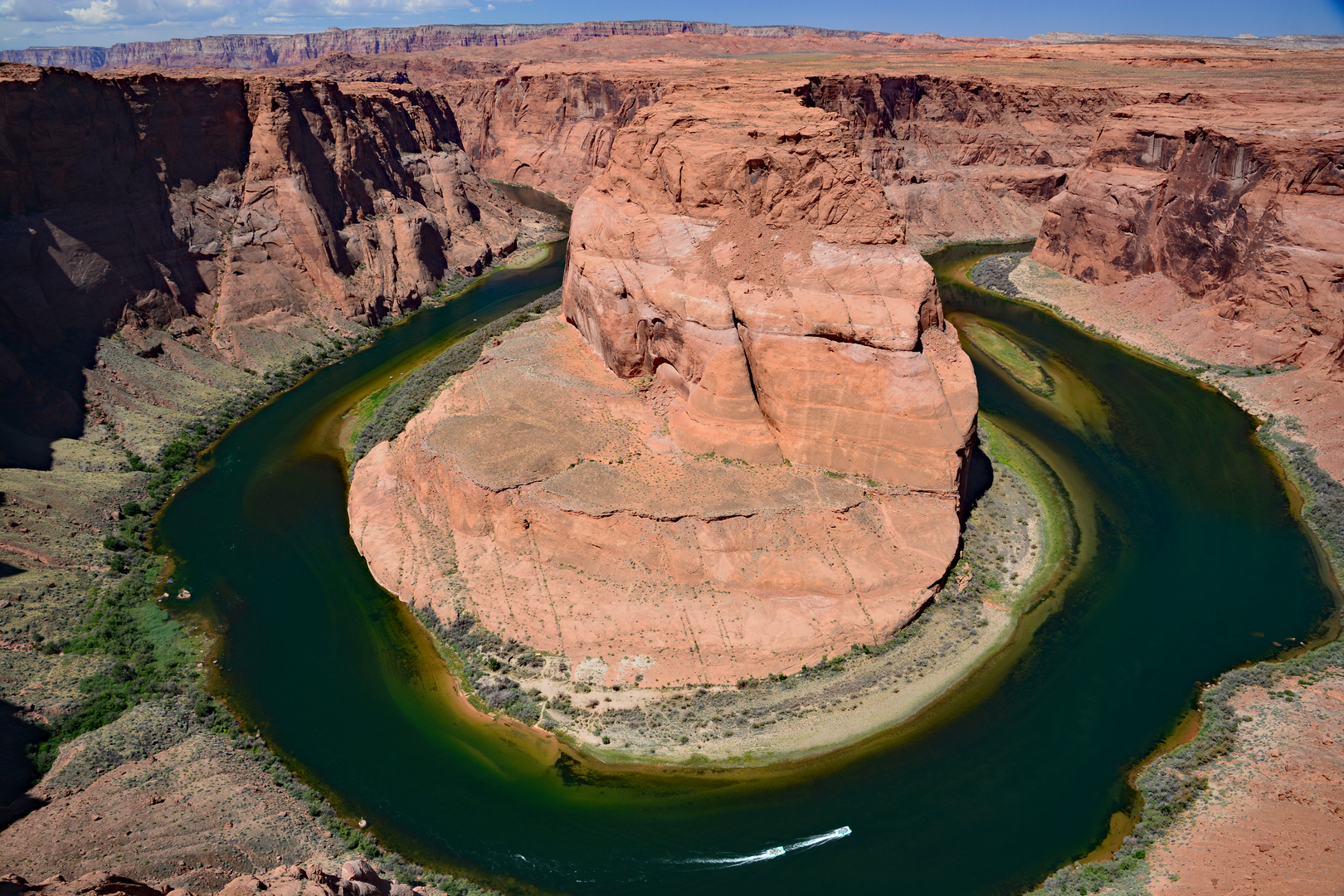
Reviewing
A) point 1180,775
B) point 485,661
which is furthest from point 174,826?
point 1180,775

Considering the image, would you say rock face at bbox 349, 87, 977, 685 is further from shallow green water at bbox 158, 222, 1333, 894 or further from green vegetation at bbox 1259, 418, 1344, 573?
green vegetation at bbox 1259, 418, 1344, 573

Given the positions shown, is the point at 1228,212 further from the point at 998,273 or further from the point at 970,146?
the point at 970,146

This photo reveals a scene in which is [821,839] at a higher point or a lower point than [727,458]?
lower

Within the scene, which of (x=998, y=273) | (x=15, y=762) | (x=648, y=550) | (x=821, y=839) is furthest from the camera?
(x=998, y=273)

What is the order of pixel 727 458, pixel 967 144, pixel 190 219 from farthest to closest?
pixel 967 144 < pixel 190 219 < pixel 727 458

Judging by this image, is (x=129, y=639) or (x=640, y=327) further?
(x=640, y=327)

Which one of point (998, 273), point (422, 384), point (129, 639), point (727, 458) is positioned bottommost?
point (129, 639)
